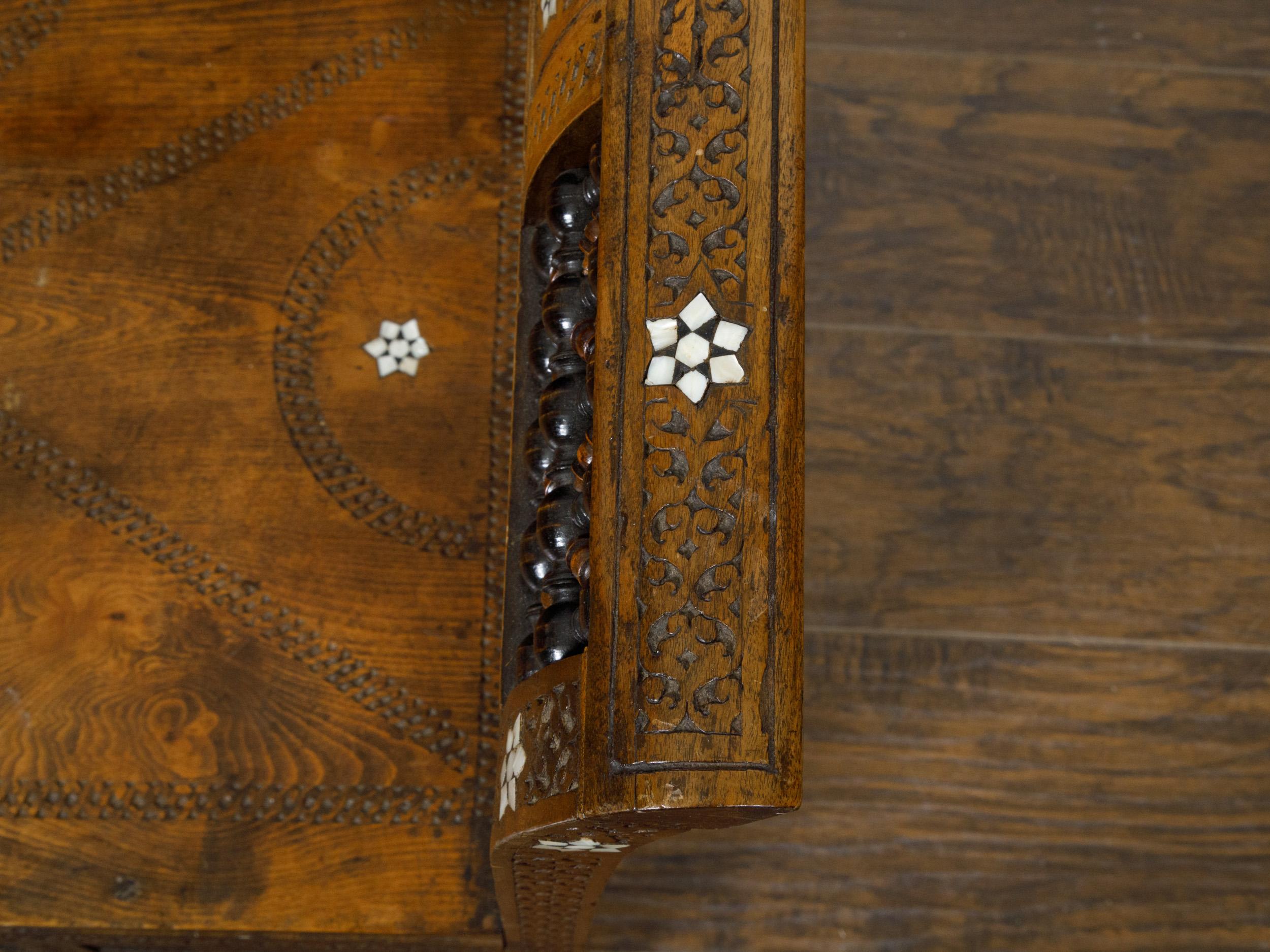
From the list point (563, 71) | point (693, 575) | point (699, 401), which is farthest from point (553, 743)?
point (563, 71)

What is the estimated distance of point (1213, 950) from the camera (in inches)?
69.7

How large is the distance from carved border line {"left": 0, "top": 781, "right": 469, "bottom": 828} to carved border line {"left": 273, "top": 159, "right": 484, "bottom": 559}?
280 millimetres

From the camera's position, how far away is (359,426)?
132 centimetres

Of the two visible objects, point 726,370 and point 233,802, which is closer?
point 726,370

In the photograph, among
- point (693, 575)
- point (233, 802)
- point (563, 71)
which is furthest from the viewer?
point (233, 802)

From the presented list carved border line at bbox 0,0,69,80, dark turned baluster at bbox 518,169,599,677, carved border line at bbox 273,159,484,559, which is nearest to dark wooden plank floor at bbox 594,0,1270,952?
carved border line at bbox 273,159,484,559

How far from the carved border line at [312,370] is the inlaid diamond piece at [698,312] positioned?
20.7 inches

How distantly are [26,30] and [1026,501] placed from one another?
1639mm

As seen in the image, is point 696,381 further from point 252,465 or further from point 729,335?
point 252,465

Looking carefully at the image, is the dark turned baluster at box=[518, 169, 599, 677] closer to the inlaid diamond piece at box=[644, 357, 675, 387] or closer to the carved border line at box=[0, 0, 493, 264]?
the inlaid diamond piece at box=[644, 357, 675, 387]

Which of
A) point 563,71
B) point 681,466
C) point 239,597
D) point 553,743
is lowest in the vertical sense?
point 553,743

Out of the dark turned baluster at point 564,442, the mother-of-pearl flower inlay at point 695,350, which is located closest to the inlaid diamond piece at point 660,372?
the mother-of-pearl flower inlay at point 695,350

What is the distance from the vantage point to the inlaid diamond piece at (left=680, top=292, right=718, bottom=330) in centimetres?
86

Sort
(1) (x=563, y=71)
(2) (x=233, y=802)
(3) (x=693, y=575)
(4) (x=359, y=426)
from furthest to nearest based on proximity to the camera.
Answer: (4) (x=359, y=426), (2) (x=233, y=802), (1) (x=563, y=71), (3) (x=693, y=575)
